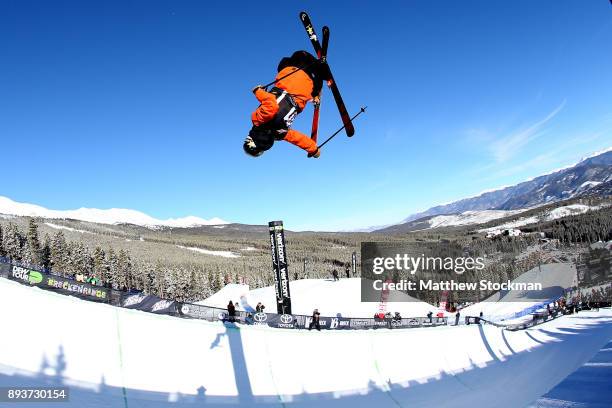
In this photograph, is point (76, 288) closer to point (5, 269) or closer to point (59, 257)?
point (5, 269)

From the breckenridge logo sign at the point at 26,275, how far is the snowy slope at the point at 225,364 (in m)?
0.79

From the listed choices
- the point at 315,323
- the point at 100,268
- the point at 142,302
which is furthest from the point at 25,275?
the point at 100,268

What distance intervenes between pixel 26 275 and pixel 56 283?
3.32 ft

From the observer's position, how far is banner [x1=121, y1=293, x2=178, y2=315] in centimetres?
1503

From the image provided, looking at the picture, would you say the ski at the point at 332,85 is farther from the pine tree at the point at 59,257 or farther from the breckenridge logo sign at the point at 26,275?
the pine tree at the point at 59,257

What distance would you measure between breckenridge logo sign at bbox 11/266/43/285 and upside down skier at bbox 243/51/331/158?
540 inches

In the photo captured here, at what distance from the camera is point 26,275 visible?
49.2 feet

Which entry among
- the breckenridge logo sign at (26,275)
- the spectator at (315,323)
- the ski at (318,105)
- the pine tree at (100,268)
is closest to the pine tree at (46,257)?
the pine tree at (100,268)

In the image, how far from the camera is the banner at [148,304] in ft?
49.3

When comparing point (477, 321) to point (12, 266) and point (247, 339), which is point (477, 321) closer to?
point (247, 339)

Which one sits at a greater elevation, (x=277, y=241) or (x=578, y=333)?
(x=277, y=241)

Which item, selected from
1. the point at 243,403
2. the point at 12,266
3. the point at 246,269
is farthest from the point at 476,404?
the point at 246,269

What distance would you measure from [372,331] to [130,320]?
10.4 metres

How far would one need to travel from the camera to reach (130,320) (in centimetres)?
1366
